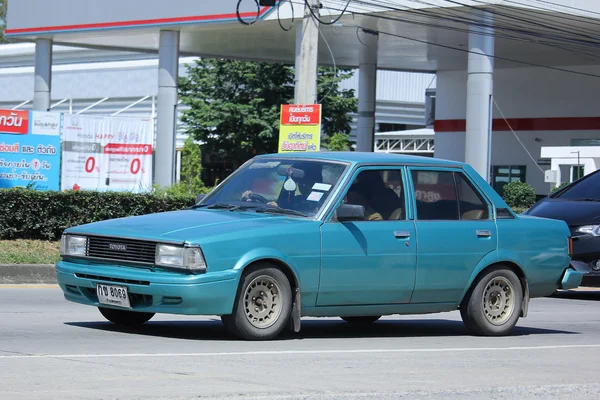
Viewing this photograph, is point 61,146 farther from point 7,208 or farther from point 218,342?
point 218,342

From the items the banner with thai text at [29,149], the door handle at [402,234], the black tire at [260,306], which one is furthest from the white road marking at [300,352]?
the banner with thai text at [29,149]

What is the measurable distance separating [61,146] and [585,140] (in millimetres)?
23102

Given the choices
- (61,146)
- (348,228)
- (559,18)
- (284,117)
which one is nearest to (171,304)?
(348,228)

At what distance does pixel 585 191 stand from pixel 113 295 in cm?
1020

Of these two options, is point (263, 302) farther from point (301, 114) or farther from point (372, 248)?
point (301, 114)

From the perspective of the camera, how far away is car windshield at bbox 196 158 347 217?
9477 mm

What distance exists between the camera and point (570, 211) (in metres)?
16.1

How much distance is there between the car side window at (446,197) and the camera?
10.1m

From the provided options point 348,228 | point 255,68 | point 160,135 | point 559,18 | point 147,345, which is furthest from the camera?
point 255,68

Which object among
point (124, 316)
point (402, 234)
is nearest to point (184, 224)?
point (124, 316)

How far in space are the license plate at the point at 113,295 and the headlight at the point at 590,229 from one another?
8900mm

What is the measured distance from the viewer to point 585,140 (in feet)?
139

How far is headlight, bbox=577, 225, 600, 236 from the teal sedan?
4.64 metres

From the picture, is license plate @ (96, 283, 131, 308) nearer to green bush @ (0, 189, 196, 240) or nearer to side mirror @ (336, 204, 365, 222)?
side mirror @ (336, 204, 365, 222)
